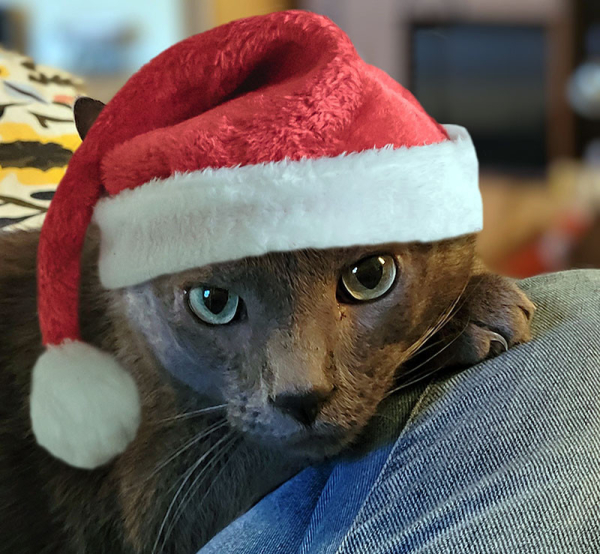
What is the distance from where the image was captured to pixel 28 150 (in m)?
1.00

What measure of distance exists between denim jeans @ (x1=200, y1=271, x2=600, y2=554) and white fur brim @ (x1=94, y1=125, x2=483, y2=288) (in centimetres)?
18

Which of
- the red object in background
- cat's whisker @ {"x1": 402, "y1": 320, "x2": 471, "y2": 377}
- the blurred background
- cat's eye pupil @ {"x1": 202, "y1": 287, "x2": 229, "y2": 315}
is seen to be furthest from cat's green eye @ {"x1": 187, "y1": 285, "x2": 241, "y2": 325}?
the blurred background

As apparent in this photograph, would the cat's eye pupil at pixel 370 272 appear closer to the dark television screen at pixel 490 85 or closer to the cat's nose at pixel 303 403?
the cat's nose at pixel 303 403

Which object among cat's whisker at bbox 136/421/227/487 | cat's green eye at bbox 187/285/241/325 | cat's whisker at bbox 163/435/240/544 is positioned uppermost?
cat's green eye at bbox 187/285/241/325

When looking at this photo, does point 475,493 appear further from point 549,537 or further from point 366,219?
point 366,219

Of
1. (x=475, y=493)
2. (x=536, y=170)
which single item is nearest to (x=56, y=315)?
(x=475, y=493)

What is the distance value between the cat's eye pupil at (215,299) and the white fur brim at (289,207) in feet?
0.19

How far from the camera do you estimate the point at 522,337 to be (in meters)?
0.70

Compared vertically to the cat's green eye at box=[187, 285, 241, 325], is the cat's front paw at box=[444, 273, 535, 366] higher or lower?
lower

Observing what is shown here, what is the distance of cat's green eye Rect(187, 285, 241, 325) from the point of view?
2.37 ft

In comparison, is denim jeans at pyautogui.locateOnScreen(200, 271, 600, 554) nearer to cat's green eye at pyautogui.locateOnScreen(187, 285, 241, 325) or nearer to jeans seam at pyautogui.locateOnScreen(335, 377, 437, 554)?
jeans seam at pyautogui.locateOnScreen(335, 377, 437, 554)

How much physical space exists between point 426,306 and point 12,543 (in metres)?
0.67

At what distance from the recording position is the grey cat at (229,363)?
0.69 meters

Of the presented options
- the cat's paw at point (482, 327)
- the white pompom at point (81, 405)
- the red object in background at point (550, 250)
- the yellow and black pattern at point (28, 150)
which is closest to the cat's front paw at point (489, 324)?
the cat's paw at point (482, 327)
